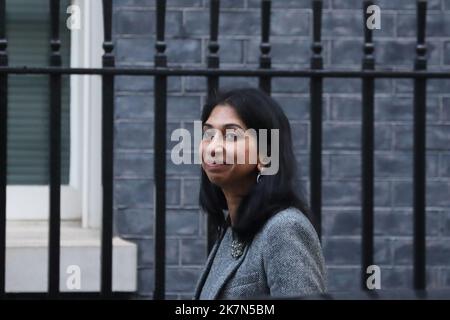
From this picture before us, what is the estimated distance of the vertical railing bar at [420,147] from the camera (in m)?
3.70

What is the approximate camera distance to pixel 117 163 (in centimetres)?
504

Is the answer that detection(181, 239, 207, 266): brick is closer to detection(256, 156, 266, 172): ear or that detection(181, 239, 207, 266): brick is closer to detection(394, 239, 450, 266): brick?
detection(394, 239, 450, 266): brick

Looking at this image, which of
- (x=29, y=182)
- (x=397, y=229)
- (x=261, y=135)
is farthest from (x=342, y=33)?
(x=261, y=135)

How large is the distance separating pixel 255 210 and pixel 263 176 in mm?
128

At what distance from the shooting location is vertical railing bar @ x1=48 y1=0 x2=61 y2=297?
3582 millimetres

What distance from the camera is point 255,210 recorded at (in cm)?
281

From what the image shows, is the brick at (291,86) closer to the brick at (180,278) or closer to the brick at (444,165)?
the brick at (444,165)

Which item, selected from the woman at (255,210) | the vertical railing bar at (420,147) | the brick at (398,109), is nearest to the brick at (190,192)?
the brick at (398,109)

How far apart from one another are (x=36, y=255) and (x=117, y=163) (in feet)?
1.88

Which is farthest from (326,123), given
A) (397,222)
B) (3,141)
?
(3,141)

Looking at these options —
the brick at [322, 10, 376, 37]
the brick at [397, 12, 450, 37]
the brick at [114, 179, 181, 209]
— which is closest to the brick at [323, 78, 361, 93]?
the brick at [322, 10, 376, 37]

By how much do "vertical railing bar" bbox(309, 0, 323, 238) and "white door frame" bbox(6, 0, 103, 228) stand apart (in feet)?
5.44
